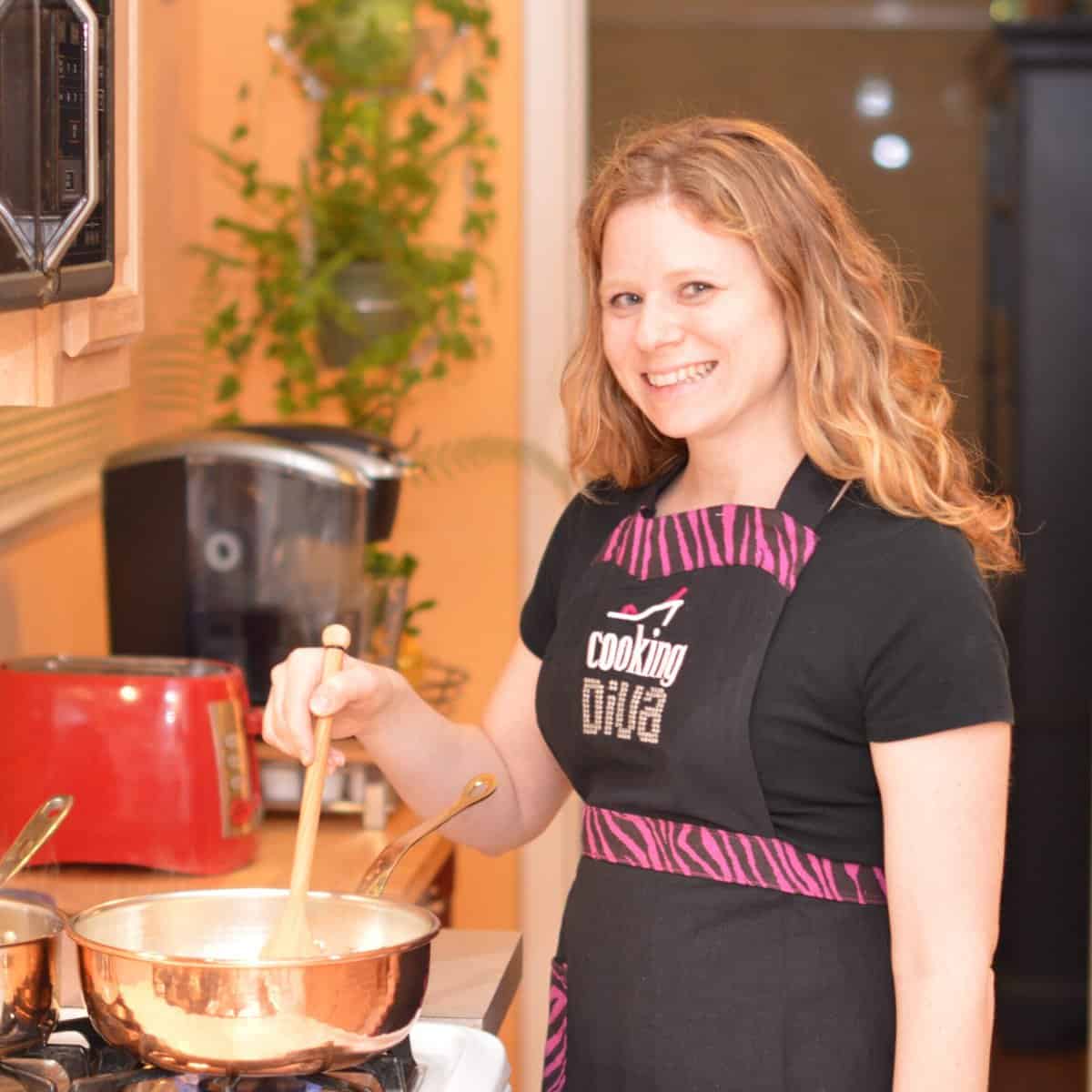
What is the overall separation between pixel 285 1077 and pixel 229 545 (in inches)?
40.9

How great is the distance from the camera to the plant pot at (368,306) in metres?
2.75

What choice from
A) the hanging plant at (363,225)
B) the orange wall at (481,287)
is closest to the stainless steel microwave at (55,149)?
the orange wall at (481,287)

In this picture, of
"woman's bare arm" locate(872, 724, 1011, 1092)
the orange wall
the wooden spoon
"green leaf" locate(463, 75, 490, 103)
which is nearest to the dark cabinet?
the orange wall

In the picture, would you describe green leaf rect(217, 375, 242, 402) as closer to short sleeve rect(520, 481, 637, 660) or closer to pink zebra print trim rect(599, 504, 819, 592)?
short sleeve rect(520, 481, 637, 660)

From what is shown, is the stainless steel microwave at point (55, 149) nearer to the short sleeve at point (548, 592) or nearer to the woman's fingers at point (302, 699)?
the woman's fingers at point (302, 699)

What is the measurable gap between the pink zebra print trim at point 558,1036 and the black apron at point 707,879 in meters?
0.01

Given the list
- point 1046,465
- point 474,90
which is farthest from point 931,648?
point 1046,465

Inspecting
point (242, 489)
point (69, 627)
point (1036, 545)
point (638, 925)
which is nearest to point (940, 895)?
point (638, 925)

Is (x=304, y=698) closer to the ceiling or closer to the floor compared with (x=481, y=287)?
closer to the floor

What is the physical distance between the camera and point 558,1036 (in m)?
1.48

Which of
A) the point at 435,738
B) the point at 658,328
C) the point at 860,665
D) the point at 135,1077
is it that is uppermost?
the point at 658,328

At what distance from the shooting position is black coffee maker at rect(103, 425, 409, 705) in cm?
206

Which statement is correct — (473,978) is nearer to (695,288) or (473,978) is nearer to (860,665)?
(860,665)

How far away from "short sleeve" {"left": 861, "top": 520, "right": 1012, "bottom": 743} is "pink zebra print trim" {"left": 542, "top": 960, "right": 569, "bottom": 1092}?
14.2 inches
